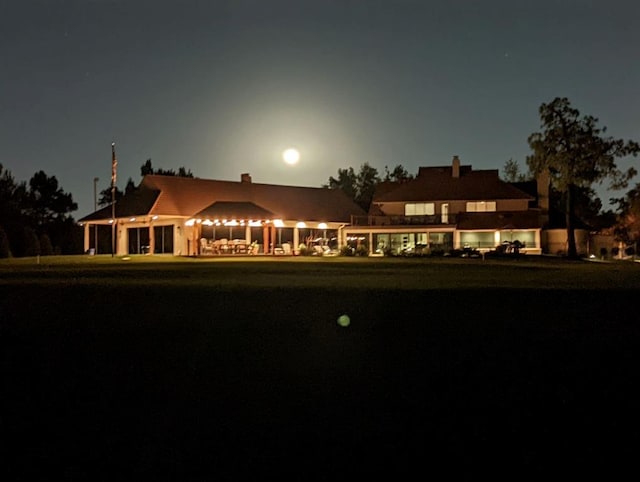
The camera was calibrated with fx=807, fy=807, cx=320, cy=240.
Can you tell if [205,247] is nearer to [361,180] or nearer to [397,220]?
[397,220]

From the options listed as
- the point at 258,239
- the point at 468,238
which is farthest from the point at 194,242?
the point at 468,238

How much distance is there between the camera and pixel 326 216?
5869 cm

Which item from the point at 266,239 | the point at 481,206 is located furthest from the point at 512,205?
the point at 266,239

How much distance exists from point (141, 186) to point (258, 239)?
882 centimetres

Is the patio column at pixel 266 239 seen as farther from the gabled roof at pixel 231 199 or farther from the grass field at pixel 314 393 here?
the grass field at pixel 314 393

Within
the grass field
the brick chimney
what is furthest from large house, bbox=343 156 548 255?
the grass field

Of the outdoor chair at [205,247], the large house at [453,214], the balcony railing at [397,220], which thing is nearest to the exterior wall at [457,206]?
the large house at [453,214]

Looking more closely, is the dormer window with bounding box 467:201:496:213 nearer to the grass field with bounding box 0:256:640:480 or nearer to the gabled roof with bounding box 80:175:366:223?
the gabled roof with bounding box 80:175:366:223

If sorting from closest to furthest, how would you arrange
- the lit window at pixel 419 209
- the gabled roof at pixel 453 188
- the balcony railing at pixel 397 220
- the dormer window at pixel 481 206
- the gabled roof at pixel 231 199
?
the gabled roof at pixel 231 199 → the balcony railing at pixel 397 220 → the dormer window at pixel 481 206 → the gabled roof at pixel 453 188 → the lit window at pixel 419 209

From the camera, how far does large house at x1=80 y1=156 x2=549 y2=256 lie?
169 ft

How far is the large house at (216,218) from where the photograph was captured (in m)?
49.9

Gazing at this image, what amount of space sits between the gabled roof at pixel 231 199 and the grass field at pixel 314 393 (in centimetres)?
4002

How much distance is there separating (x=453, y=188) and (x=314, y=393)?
192 ft

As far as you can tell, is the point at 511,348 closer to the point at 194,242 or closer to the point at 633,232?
the point at 194,242
